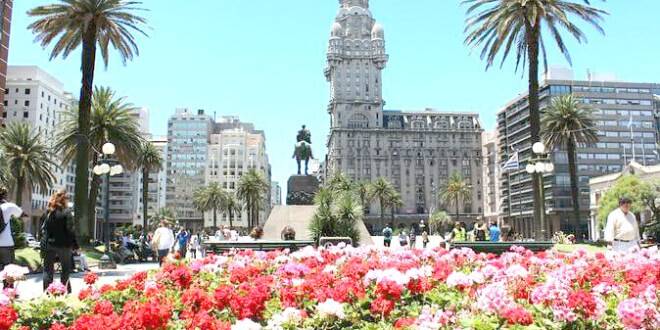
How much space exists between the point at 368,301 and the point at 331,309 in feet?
3.31

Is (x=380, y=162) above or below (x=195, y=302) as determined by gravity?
above

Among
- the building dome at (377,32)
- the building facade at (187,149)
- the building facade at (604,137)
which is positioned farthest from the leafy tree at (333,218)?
the building facade at (187,149)

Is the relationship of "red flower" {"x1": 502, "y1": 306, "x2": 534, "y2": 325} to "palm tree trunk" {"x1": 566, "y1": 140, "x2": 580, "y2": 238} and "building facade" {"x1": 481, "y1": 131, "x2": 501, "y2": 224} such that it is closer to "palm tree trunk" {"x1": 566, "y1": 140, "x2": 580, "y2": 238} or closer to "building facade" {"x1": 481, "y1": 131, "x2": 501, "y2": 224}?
"palm tree trunk" {"x1": 566, "y1": 140, "x2": 580, "y2": 238}

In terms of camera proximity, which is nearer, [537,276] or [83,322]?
[83,322]

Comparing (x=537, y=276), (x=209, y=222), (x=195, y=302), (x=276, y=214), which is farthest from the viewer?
(x=209, y=222)

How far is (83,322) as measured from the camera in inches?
168

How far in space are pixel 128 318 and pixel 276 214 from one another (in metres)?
20.7

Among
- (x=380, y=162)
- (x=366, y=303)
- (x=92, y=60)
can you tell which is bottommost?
(x=366, y=303)

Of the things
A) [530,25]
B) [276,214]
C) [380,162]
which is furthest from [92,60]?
[380,162]

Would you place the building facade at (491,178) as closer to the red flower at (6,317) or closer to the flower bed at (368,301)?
the flower bed at (368,301)

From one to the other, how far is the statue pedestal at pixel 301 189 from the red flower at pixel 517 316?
24928 mm

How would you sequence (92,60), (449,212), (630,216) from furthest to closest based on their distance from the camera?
(449,212) → (92,60) → (630,216)

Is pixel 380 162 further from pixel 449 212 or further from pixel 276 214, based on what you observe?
pixel 276 214

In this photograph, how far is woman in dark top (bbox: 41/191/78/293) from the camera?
1119cm
